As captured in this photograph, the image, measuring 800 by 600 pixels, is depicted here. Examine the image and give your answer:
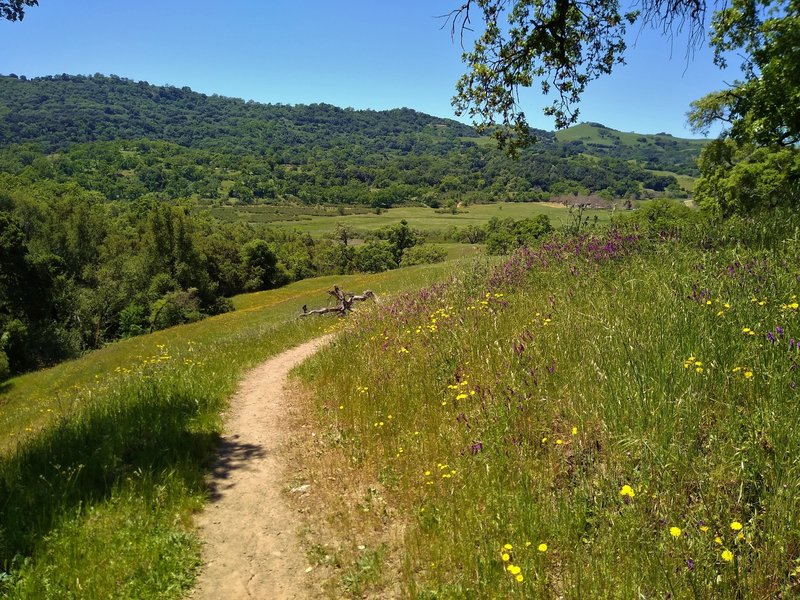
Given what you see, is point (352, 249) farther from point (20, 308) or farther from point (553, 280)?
point (553, 280)

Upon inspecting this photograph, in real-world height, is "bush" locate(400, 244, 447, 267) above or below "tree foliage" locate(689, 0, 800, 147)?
below

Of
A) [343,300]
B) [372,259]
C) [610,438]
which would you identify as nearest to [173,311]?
[343,300]

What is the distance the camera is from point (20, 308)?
43406 mm

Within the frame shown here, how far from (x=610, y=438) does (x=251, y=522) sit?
3.80 meters

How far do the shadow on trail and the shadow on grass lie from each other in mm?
157

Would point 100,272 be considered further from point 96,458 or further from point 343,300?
point 96,458

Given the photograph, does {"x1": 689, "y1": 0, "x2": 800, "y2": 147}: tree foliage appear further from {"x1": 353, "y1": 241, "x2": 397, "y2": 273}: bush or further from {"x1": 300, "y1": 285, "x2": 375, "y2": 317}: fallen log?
{"x1": 353, "y1": 241, "x2": 397, "y2": 273}: bush

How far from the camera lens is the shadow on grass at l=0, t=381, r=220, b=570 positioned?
15.3 feet

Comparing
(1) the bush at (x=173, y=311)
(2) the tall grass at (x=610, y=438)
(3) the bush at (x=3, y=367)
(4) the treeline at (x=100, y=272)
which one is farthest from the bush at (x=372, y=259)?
(2) the tall grass at (x=610, y=438)

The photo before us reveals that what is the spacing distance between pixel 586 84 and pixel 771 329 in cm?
987

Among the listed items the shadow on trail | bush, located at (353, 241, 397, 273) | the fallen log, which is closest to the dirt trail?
the shadow on trail

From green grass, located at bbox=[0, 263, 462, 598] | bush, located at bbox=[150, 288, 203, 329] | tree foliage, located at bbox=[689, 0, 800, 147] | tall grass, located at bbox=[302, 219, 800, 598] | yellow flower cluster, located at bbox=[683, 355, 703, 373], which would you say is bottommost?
bush, located at bbox=[150, 288, 203, 329]

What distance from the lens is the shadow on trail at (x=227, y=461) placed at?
581cm

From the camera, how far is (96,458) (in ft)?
19.1
